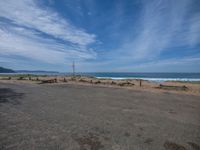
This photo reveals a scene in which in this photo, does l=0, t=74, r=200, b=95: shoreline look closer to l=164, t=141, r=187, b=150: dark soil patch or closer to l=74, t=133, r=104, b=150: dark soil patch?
l=164, t=141, r=187, b=150: dark soil patch

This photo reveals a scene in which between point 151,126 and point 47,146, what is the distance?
3271 millimetres

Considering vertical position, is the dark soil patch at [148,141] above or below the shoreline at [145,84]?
below

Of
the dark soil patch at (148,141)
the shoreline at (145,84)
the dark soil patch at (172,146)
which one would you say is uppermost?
the shoreline at (145,84)

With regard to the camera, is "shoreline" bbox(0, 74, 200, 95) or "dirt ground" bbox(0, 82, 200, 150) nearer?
"dirt ground" bbox(0, 82, 200, 150)

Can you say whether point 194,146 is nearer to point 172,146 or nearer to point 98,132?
point 172,146

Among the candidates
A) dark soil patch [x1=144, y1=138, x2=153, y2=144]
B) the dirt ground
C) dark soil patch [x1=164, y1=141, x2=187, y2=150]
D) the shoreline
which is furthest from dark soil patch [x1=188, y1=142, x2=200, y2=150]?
the shoreline

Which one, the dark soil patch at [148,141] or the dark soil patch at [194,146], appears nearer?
the dark soil patch at [194,146]

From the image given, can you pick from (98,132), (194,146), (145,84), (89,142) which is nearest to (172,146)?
(194,146)

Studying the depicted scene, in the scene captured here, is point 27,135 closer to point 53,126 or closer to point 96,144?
point 53,126

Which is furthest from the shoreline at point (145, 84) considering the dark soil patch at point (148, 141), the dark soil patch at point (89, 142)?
the dark soil patch at point (89, 142)

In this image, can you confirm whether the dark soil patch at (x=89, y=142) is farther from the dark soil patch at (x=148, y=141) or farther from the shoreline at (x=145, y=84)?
the shoreline at (x=145, y=84)

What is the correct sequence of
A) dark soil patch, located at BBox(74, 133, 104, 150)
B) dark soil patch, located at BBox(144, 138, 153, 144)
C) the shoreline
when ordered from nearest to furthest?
1. dark soil patch, located at BBox(74, 133, 104, 150)
2. dark soil patch, located at BBox(144, 138, 153, 144)
3. the shoreline

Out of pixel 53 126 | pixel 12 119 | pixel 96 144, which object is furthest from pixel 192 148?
pixel 12 119

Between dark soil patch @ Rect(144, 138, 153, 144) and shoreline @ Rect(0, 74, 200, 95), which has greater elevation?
shoreline @ Rect(0, 74, 200, 95)
